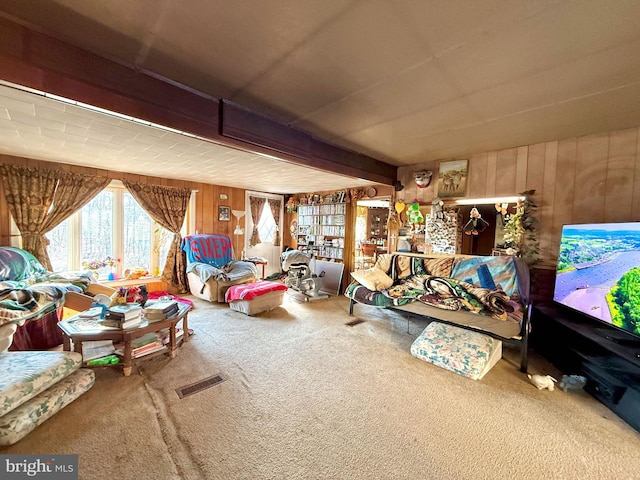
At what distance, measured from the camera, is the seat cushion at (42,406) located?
142 cm

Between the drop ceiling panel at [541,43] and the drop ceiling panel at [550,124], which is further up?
the drop ceiling panel at [550,124]

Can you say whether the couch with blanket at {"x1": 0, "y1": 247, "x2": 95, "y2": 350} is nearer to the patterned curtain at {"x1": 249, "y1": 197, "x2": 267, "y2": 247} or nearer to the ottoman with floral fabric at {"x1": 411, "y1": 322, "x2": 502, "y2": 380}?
the patterned curtain at {"x1": 249, "y1": 197, "x2": 267, "y2": 247}

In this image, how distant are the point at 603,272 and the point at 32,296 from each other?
5002 millimetres

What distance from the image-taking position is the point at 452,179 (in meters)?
3.74

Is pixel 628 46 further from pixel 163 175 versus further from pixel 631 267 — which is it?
pixel 163 175

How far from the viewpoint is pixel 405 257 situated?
3898 mm

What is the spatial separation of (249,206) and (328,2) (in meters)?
5.13

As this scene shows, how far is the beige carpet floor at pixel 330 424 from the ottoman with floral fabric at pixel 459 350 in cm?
8

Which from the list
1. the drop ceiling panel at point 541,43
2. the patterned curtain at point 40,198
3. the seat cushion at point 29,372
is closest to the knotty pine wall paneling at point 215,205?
the patterned curtain at point 40,198

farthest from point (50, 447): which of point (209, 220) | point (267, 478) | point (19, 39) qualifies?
point (209, 220)

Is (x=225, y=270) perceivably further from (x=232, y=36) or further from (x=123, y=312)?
(x=232, y=36)

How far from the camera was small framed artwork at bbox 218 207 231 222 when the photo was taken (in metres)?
5.55

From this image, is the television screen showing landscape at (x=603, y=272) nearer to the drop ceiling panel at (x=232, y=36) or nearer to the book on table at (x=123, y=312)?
the drop ceiling panel at (x=232, y=36)

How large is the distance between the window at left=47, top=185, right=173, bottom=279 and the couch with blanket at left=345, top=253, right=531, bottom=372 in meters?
3.85
